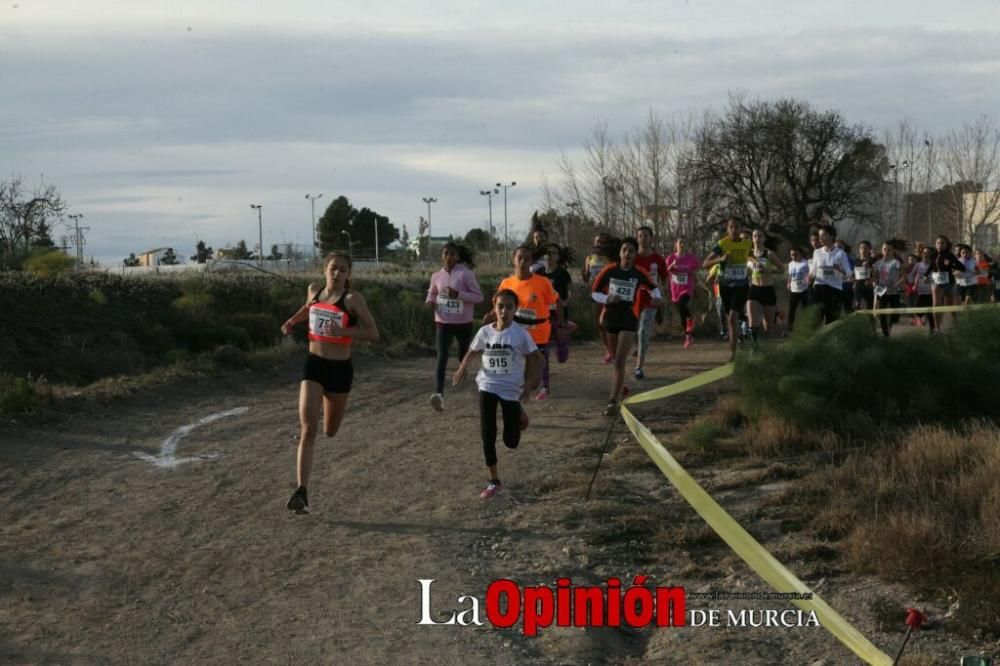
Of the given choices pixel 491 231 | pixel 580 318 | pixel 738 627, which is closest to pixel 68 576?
pixel 738 627

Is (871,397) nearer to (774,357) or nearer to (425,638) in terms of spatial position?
(774,357)

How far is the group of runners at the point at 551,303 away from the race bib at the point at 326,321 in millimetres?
11

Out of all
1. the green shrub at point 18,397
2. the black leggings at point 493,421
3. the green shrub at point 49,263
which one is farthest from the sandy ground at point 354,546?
the green shrub at point 49,263

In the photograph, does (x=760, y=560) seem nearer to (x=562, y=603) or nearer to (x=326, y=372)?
(x=562, y=603)

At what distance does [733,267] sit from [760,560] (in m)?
9.28

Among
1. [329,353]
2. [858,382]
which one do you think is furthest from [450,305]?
[858,382]

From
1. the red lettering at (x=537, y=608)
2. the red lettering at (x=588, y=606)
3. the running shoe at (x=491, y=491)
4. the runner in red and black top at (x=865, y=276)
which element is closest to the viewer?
the red lettering at (x=537, y=608)

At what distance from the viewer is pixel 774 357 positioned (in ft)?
37.2

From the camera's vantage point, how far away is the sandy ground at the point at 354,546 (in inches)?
249

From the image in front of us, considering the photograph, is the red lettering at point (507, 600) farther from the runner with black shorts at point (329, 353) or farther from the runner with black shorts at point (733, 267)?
the runner with black shorts at point (733, 267)

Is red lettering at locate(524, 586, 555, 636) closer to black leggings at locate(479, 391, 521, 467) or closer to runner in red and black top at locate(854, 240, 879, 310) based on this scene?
black leggings at locate(479, 391, 521, 467)

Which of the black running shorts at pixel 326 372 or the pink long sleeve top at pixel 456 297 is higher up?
the pink long sleeve top at pixel 456 297

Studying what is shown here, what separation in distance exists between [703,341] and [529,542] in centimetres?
1433

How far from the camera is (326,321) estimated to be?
8.94 m
